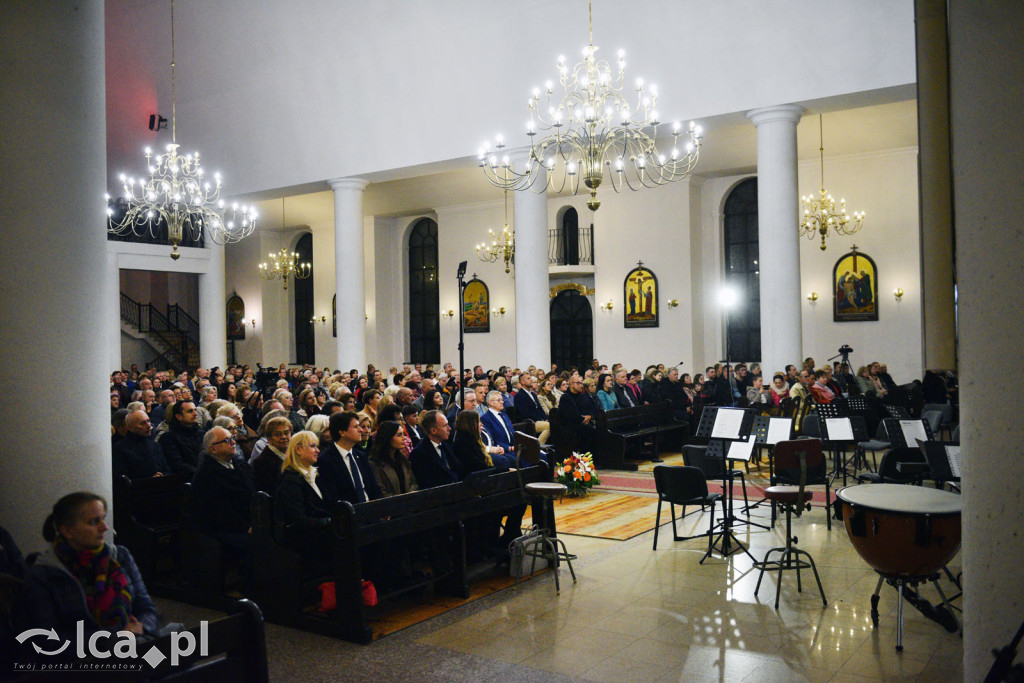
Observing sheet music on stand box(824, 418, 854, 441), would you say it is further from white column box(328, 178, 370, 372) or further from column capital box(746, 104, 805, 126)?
white column box(328, 178, 370, 372)

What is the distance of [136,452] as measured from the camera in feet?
21.6

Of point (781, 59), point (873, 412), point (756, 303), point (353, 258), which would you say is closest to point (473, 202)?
point (353, 258)

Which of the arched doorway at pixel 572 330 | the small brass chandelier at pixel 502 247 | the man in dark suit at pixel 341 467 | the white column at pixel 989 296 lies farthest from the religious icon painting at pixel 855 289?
the white column at pixel 989 296

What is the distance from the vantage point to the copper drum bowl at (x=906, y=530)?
448 centimetres

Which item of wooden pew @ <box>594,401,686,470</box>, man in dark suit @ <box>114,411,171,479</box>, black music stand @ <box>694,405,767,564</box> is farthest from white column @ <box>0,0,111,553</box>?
wooden pew @ <box>594,401,686,470</box>

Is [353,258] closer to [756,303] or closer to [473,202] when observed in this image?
[473,202]

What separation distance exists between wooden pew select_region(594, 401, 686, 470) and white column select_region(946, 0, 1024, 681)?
8.20m

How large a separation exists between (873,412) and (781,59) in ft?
17.0

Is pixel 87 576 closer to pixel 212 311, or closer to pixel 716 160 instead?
pixel 716 160

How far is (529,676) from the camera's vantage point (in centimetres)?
437

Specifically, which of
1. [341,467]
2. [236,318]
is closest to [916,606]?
[341,467]

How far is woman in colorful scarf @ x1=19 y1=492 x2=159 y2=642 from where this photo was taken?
10.1 ft

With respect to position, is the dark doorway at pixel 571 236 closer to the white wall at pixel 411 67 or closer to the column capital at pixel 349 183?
the column capital at pixel 349 183

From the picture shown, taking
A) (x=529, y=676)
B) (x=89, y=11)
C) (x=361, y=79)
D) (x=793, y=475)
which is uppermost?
(x=361, y=79)
